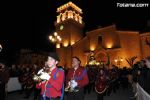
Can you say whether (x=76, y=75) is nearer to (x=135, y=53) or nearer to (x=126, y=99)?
(x=126, y=99)

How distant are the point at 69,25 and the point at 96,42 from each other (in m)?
8.89

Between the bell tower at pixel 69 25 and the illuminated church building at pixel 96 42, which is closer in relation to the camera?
the illuminated church building at pixel 96 42

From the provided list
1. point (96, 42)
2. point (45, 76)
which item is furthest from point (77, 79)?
point (96, 42)

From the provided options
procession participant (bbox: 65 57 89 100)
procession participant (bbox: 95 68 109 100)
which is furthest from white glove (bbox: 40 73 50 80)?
procession participant (bbox: 95 68 109 100)

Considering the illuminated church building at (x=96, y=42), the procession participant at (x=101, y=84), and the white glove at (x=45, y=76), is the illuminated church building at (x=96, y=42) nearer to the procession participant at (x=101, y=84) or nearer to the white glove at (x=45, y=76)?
the procession participant at (x=101, y=84)

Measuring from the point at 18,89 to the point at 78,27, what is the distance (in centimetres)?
3556

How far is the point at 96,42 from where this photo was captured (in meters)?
41.2

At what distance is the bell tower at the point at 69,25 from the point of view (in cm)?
4562

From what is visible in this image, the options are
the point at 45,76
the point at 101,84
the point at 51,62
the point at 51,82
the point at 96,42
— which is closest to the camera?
the point at 45,76

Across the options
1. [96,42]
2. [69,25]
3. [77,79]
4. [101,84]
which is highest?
[69,25]

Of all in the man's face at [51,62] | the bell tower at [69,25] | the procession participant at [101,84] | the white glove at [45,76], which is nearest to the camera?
the white glove at [45,76]

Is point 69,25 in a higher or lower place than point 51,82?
higher

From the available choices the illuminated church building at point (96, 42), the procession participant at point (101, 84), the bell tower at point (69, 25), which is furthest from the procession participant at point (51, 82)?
the bell tower at point (69, 25)

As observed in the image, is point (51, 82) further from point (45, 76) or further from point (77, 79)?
point (77, 79)
